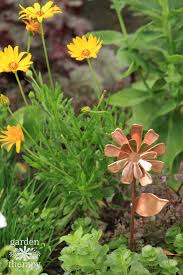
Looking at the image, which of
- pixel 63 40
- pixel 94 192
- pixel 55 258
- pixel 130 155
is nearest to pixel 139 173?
pixel 130 155

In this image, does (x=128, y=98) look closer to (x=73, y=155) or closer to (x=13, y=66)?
(x=73, y=155)

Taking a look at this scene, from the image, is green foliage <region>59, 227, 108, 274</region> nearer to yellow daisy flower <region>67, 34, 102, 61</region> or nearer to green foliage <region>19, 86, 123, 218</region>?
green foliage <region>19, 86, 123, 218</region>

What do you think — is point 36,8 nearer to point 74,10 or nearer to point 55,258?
point 55,258

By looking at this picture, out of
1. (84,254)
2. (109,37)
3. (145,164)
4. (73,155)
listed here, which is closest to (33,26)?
(109,37)

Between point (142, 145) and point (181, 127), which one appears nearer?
point (142, 145)

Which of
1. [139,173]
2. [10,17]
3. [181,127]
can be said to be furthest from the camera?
[10,17]

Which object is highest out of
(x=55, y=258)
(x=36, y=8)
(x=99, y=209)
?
(x=36, y=8)

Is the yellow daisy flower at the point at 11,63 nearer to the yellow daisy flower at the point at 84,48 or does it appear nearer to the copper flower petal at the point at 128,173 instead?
the yellow daisy flower at the point at 84,48
